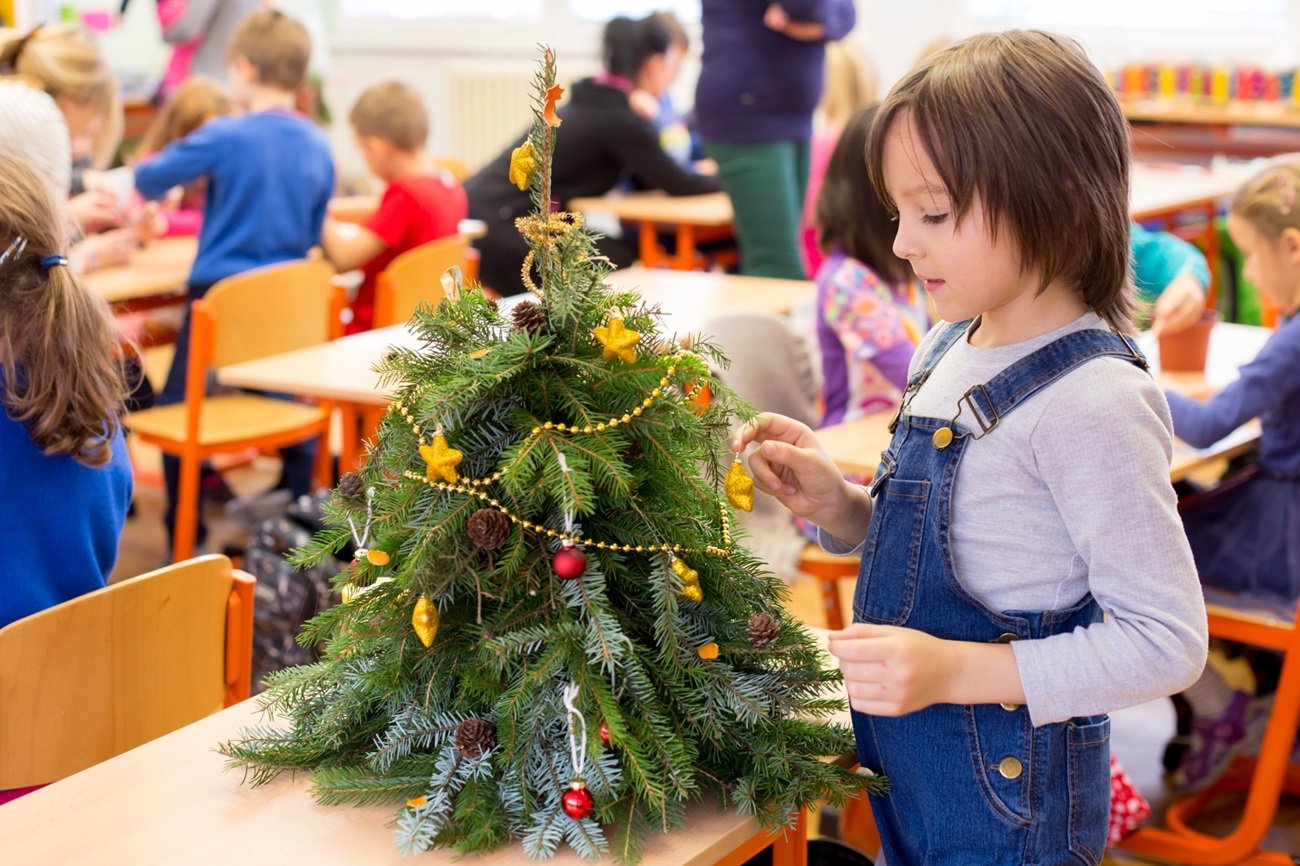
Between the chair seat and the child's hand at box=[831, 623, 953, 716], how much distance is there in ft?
8.92

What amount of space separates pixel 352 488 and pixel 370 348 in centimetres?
208

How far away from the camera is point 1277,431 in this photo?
8.29 ft

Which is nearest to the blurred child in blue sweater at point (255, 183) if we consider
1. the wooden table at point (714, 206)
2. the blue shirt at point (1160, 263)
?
the wooden table at point (714, 206)

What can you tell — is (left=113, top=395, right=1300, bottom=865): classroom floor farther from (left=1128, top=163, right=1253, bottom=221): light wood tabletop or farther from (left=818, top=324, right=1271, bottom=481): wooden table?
(left=1128, top=163, right=1253, bottom=221): light wood tabletop

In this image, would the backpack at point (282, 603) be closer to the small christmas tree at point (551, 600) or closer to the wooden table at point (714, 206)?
the small christmas tree at point (551, 600)

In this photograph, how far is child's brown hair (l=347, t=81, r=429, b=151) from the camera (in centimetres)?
432

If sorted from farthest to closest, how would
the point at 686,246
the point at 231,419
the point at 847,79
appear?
1. the point at 686,246
2. the point at 847,79
3. the point at 231,419

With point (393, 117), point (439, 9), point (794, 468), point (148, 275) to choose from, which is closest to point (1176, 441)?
point (794, 468)

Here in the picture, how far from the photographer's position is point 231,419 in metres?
3.72

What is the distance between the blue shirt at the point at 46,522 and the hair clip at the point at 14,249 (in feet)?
0.48

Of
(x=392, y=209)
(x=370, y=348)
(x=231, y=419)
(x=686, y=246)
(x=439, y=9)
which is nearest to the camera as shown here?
(x=370, y=348)

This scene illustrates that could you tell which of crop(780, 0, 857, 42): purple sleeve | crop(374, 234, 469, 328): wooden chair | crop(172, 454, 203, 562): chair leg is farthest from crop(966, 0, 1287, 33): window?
crop(172, 454, 203, 562): chair leg

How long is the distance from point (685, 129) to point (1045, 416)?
556cm

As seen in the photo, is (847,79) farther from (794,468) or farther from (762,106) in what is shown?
(794,468)
